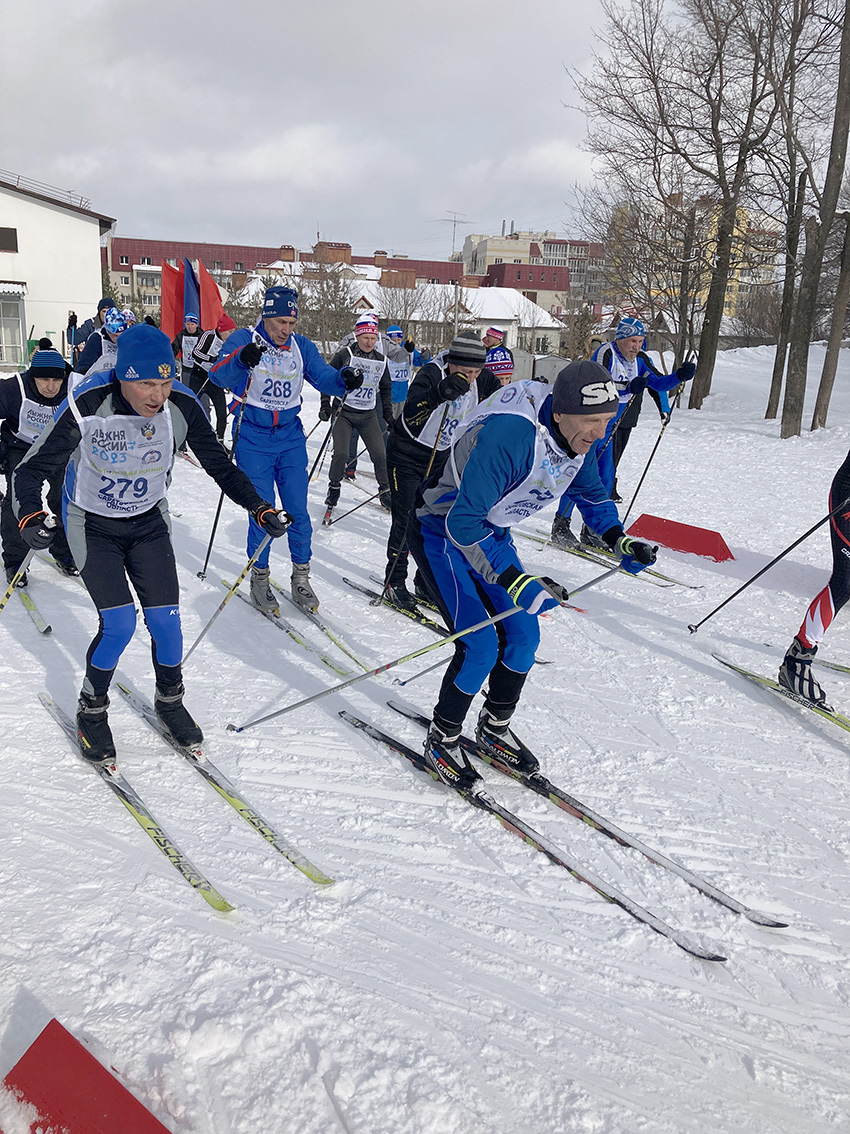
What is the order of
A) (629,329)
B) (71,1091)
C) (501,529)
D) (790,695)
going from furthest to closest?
(629,329) < (790,695) < (501,529) < (71,1091)

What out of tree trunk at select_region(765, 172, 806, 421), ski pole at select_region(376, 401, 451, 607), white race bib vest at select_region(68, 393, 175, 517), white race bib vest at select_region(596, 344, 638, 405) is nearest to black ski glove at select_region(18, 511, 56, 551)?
white race bib vest at select_region(68, 393, 175, 517)

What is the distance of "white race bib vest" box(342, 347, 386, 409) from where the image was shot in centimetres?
772

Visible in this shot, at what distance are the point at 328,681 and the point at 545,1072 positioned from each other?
2.61m

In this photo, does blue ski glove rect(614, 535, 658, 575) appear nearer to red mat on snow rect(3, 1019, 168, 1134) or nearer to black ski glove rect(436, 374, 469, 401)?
black ski glove rect(436, 374, 469, 401)

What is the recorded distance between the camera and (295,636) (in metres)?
4.95

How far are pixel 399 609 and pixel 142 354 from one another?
3.09m

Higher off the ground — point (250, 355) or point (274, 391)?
point (250, 355)

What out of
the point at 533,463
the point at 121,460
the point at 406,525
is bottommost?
the point at 406,525

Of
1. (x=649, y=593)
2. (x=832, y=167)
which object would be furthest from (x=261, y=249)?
(x=649, y=593)

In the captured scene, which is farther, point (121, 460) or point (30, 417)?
point (30, 417)

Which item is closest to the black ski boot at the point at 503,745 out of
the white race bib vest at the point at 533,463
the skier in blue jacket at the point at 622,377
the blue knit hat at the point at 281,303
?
the white race bib vest at the point at 533,463

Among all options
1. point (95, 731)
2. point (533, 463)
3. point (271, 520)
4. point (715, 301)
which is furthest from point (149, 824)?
point (715, 301)

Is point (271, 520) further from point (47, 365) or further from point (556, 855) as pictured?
point (47, 365)

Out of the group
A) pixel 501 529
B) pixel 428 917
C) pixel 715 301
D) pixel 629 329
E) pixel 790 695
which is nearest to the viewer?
pixel 428 917
